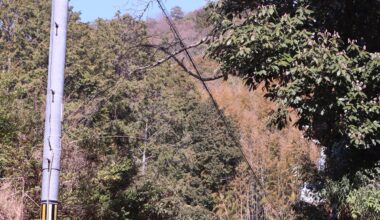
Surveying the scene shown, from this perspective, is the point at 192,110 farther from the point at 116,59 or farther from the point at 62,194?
the point at 62,194

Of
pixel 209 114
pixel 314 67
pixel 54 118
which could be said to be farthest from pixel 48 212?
pixel 209 114

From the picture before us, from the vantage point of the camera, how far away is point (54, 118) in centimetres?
438

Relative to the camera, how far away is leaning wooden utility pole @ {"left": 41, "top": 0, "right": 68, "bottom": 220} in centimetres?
423

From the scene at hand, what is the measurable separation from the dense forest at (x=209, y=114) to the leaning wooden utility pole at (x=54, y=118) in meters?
2.96

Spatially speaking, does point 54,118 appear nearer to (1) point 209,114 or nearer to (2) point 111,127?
(2) point 111,127

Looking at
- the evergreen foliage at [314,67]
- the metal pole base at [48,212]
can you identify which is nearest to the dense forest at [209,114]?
the evergreen foliage at [314,67]

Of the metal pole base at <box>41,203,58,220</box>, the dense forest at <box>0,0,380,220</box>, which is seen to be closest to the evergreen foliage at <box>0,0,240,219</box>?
the dense forest at <box>0,0,380,220</box>

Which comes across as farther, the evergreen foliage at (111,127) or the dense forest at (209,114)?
the evergreen foliage at (111,127)

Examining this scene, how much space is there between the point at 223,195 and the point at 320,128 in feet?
86.9

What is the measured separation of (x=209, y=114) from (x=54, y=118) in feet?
106

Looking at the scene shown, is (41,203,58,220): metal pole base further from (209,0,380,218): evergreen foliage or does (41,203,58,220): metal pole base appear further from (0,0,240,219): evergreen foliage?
(0,0,240,219): evergreen foliage

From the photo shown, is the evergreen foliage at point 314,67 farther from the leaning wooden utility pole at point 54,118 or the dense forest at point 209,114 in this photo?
the leaning wooden utility pole at point 54,118

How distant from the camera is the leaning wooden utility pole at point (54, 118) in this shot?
13.9ft

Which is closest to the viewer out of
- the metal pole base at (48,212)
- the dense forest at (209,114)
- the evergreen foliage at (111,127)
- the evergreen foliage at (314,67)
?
the metal pole base at (48,212)
